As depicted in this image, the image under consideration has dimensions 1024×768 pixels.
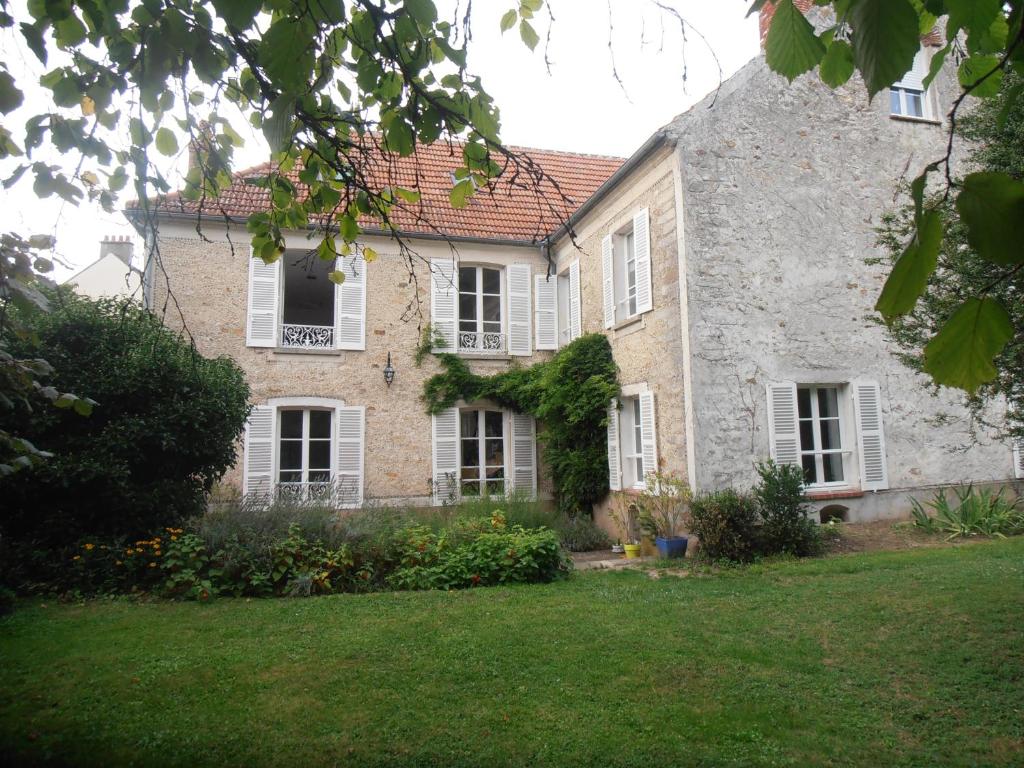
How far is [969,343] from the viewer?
3.00 ft

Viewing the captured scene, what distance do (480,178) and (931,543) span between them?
7922 millimetres

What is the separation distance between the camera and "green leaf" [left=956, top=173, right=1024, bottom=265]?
88 cm

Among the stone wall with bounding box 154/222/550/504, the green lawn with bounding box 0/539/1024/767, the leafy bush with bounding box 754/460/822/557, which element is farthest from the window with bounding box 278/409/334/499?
the leafy bush with bounding box 754/460/822/557

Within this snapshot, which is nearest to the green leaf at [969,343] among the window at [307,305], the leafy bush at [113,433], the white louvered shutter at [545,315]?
the leafy bush at [113,433]

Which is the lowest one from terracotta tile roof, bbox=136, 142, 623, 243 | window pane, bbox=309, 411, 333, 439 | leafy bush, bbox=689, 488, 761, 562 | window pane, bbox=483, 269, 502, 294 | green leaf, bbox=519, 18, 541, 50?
leafy bush, bbox=689, 488, 761, 562

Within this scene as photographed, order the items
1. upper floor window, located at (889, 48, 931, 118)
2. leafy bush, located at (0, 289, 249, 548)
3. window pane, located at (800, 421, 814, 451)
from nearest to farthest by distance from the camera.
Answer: leafy bush, located at (0, 289, 249, 548) < window pane, located at (800, 421, 814, 451) < upper floor window, located at (889, 48, 931, 118)

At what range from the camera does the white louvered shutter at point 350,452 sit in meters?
11.6

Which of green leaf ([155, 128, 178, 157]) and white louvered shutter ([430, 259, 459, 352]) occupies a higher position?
white louvered shutter ([430, 259, 459, 352])

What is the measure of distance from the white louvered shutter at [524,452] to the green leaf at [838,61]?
10.9m

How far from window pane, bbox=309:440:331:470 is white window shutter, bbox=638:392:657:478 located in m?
5.66

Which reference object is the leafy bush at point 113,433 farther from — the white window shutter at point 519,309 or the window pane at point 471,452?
the white window shutter at point 519,309

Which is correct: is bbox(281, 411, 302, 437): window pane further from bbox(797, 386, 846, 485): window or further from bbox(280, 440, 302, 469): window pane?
bbox(797, 386, 846, 485): window

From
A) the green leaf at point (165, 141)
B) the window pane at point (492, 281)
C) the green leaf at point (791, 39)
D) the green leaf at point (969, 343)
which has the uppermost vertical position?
the window pane at point (492, 281)

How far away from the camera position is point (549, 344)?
13.0 m
